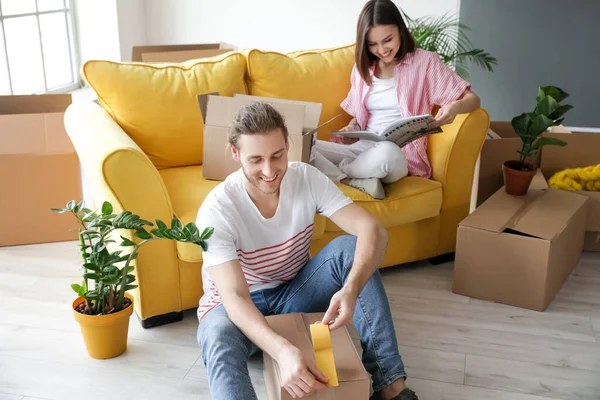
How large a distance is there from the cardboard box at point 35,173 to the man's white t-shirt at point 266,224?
1.19m

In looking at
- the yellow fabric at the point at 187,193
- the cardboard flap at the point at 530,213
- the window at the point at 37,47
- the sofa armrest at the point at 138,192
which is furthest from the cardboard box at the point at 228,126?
the window at the point at 37,47

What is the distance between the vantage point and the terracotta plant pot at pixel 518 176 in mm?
2541

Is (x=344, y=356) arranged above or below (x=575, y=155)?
below

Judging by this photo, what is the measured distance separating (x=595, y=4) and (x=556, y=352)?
2344 mm

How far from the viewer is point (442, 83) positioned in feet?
8.34

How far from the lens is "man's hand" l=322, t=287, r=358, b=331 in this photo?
162cm

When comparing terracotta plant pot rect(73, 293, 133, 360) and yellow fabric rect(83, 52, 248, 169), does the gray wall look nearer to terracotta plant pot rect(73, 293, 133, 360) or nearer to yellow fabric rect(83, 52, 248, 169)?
yellow fabric rect(83, 52, 248, 169)

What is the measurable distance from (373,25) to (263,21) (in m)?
1.77

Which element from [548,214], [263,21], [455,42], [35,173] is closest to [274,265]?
[548,214]

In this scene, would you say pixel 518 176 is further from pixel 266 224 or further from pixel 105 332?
pixel 105 332

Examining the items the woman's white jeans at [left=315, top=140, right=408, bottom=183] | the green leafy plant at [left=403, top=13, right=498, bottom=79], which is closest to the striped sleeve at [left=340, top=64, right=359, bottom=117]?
the woman's white jeans at [left=315, top=140, right=408, bottom=183]

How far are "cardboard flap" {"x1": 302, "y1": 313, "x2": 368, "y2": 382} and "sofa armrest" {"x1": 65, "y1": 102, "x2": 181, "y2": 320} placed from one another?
1.95 feet

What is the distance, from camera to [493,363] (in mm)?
2021

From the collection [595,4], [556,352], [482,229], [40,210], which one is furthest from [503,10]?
[40,210]
